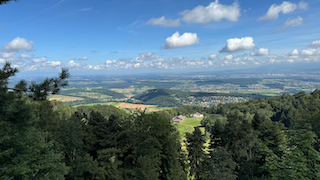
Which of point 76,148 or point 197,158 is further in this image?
point 197,158

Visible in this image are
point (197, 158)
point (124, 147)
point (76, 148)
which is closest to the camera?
point (124, 147)

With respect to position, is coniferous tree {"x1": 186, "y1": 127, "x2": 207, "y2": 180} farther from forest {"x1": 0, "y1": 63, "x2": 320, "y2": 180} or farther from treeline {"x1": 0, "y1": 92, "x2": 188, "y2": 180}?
treeline {"x1": 0, "y1": 92, "x2": 188, "y2": 180}

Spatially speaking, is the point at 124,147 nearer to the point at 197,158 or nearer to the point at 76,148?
the point at 76,148

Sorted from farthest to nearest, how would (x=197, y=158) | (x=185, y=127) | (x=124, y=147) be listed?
(x=185, y=127) < (x=197, y=158) < (x=124, y=147)

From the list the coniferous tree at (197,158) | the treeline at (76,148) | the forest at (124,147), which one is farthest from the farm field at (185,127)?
the treeline at (76,148)

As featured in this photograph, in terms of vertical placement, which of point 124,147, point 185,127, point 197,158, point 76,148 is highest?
point 124,147

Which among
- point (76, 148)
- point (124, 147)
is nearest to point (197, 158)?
point (124, 147)

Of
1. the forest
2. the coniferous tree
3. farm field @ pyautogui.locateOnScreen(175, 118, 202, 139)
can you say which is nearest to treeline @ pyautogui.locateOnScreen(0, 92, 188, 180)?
the forest

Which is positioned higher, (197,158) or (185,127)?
(197,158)
